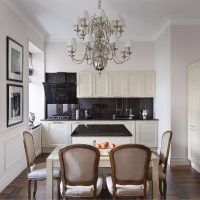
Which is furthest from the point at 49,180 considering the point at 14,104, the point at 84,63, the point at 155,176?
the point at 84,63

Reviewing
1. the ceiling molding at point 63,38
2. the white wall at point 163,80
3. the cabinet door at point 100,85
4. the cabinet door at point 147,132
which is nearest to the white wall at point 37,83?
the ceiling molding at point 63,38

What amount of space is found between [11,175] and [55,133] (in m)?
2.08

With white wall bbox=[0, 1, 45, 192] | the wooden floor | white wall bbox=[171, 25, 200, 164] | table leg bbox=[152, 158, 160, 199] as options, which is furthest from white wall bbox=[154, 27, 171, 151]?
white wall bbox=[0, 1, 45, 192]

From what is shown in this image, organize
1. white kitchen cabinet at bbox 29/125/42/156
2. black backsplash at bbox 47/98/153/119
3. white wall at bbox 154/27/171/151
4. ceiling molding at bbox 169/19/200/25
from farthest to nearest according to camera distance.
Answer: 1. black backsplash at bbox 47/98/153/119
2. white kitchen cabinet at bbox 29/125/42/156
3. white wall at bbox 154/27/171/151
4. ceiling molding at bbox 169/19/200/25

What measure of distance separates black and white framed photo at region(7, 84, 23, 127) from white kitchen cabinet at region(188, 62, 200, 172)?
3.13 meters

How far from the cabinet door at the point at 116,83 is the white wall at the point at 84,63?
9.2 inches

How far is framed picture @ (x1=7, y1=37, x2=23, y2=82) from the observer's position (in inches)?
157

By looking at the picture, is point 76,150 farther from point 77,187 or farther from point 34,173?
point 34,173

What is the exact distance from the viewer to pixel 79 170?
2545mm

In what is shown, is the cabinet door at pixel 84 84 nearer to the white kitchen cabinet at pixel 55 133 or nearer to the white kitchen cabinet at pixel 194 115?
the white kitchen cabinet at pixel 55 133

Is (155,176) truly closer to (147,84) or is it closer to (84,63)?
(147,84)

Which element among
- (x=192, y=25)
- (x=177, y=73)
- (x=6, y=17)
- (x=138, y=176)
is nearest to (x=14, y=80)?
(x=6, y=17)

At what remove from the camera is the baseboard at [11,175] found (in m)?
3.74

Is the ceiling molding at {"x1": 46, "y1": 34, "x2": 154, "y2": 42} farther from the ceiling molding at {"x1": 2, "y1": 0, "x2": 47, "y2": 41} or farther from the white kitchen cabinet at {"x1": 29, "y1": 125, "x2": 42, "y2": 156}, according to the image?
the white kitchen cabinet at {"x1": 29, "y1": 125, "x2": 42, "y2": 156}
